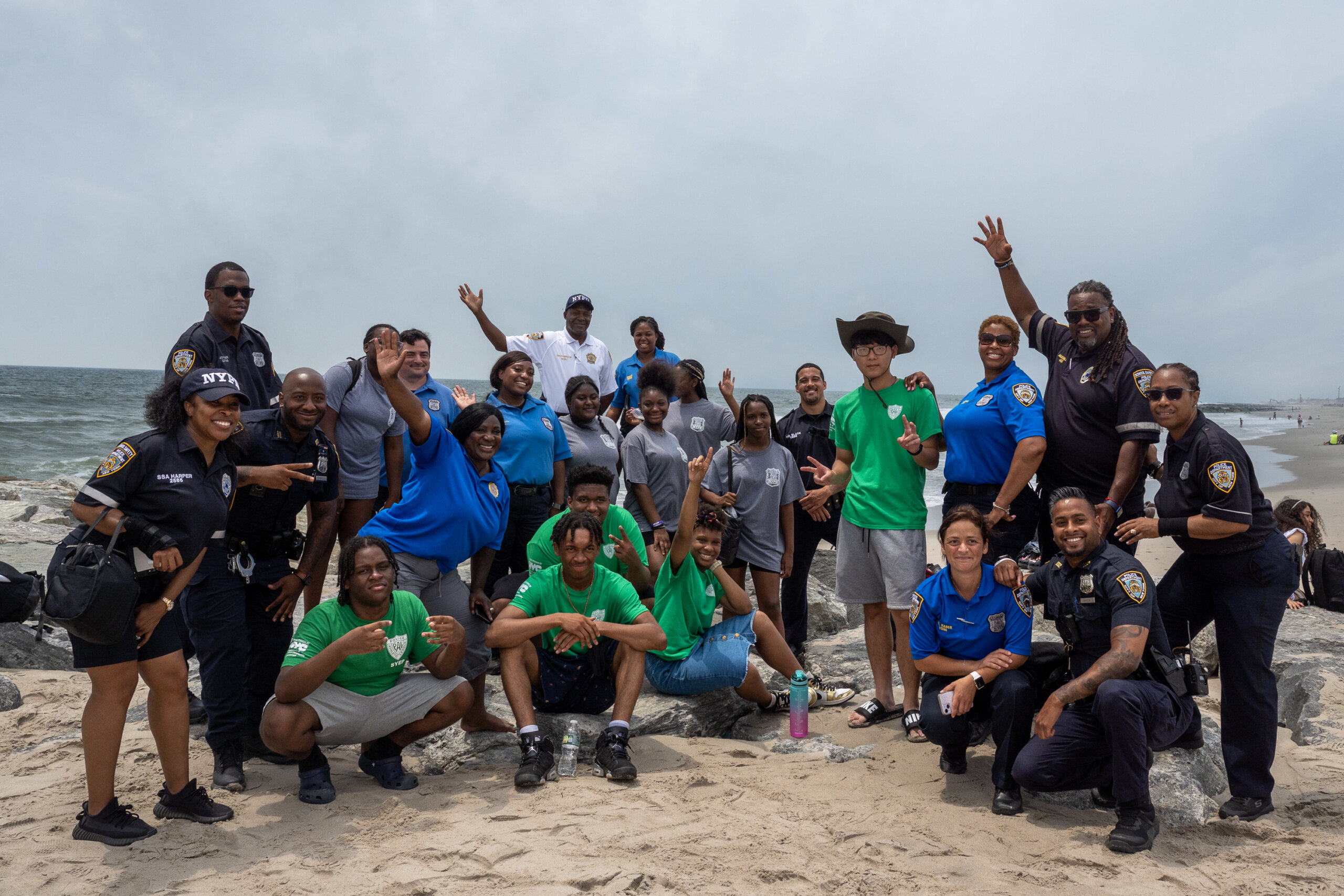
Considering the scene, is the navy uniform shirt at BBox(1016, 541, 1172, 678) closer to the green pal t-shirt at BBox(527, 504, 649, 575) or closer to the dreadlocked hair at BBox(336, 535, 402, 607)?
the green pal t-shirt at BBox(527, 504, 649, 575)

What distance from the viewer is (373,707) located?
420 centimetres

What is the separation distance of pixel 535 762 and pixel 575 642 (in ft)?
2.08

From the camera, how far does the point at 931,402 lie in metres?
5.24

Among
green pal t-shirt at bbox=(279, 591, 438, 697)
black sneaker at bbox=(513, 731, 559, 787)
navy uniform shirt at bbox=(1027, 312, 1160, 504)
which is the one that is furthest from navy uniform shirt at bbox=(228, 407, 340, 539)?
navy uniform shirt at bbox=(1027, 312, 1160, 504)

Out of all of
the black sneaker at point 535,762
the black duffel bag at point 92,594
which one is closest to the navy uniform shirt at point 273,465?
the black duffel bag at point 92,594

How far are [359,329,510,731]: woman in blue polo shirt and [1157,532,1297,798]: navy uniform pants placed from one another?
3.67m

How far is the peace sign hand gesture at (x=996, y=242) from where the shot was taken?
519cm

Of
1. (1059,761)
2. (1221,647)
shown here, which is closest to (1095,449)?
(1221,647)

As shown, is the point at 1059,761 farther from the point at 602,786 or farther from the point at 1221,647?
the point at 602,786

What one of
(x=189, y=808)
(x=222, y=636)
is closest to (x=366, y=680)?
(x=222, y=636)

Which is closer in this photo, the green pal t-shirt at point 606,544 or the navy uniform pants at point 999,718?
the navy uniform pants at point 999,718

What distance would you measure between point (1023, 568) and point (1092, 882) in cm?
170

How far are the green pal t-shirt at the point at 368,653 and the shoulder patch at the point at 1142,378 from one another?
3.76 metres

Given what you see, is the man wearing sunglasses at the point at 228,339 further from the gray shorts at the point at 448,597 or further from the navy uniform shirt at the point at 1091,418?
the navy uniform shirt at the point at 1091,418
